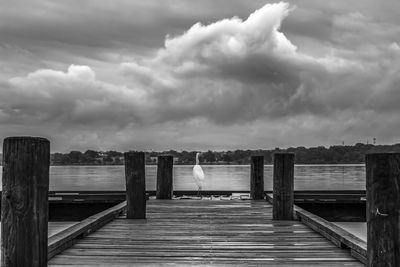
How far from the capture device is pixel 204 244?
23.7 feet

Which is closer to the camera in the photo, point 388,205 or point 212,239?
point 388,205

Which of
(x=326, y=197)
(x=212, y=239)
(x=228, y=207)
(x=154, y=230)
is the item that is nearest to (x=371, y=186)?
(x=212, y=239)

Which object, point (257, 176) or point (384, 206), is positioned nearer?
point (384, 206)

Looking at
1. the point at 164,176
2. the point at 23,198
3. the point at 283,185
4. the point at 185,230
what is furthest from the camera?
the point at 164,176

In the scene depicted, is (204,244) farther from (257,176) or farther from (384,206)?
(257,176)

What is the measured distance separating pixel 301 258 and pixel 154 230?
3.07 metres

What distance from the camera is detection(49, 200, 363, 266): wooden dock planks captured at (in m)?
6.09

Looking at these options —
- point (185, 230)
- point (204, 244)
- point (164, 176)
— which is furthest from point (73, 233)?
point (164, 176)

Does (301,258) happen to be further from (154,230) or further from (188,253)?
(154,230)

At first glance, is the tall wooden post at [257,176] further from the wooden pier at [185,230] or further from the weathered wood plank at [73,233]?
the weathered wood plank at [73,233]

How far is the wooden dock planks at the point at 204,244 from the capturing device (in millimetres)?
6090

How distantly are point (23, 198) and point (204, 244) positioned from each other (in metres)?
3.22

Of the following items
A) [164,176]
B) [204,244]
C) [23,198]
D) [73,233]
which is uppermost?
[23,198]

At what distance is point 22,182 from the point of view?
4.63 metres
